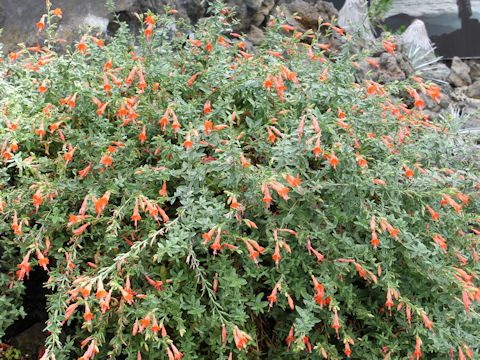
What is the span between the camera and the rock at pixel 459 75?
1088cm

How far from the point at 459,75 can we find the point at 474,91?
81 cm

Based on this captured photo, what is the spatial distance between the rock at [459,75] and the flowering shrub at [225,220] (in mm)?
9063

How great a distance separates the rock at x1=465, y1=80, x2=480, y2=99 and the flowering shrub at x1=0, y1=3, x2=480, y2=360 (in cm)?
853

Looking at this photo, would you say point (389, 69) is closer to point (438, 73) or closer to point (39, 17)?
point (438, 73)

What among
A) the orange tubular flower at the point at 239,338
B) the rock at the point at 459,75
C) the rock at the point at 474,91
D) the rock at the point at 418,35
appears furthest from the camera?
the rock at the point at 418,35

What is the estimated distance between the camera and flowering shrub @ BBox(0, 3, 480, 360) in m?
2.16

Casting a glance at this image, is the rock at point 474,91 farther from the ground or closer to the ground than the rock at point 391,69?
closer to the ground

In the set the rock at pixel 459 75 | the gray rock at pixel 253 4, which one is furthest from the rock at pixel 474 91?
the gray rock at pixel 253 4

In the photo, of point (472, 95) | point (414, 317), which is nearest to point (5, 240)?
point (414, 317)

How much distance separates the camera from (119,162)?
2.52 m

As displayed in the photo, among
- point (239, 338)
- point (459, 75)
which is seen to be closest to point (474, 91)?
point (459, 75)

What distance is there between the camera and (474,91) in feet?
34.0

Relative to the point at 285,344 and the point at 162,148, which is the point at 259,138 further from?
the point at 285,344

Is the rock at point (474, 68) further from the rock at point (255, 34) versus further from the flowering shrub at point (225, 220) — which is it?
the flowering shrub at point (225, 220)
